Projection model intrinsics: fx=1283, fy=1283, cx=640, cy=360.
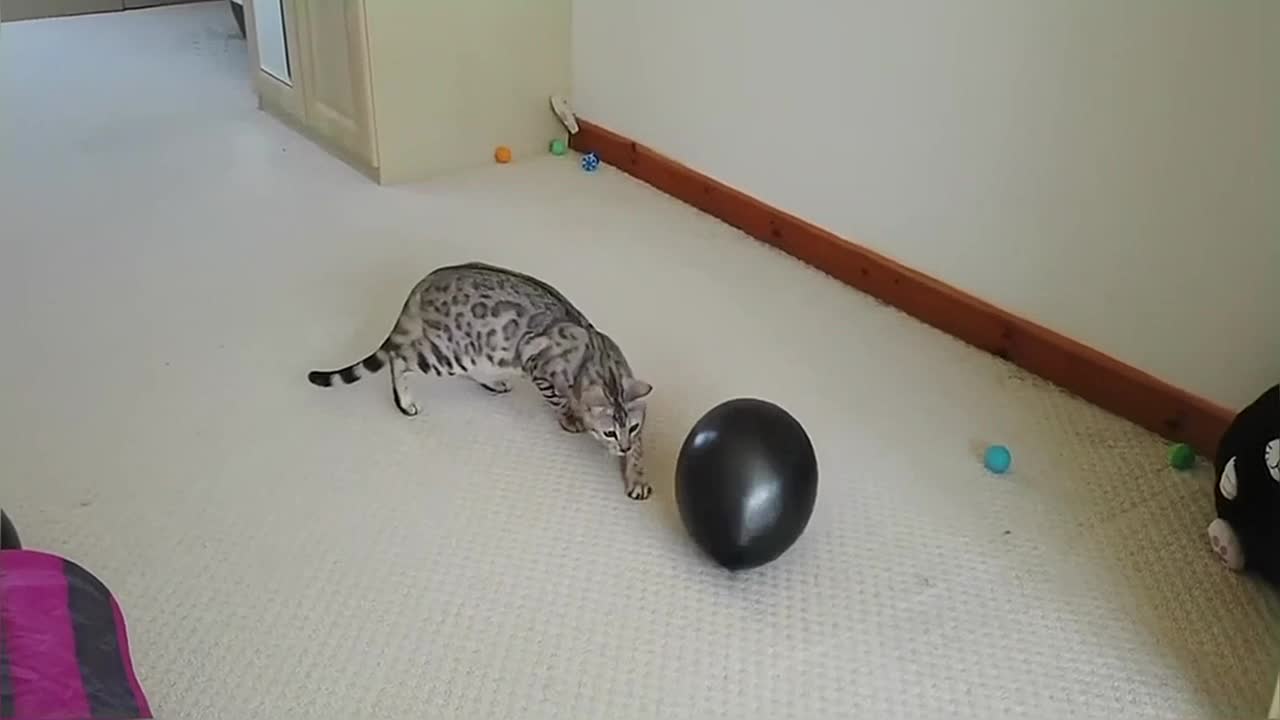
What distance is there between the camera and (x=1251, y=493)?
6.06ft

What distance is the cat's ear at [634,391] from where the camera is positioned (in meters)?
2.05

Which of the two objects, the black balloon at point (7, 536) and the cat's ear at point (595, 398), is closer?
the black balloon at point (7, 536)

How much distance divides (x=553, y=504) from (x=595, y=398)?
18 cm

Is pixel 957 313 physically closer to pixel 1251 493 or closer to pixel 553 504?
pixel 1251 493

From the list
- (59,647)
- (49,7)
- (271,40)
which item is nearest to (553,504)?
(59,647)

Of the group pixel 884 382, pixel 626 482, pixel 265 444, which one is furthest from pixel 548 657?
pixel 884 382

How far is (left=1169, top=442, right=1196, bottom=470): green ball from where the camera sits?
7.01ft

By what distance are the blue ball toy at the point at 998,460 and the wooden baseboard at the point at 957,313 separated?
302mm

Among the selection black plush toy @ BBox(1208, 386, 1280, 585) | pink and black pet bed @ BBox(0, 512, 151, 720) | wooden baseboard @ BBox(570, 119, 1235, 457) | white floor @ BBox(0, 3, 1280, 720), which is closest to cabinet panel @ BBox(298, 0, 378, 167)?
white floor @ BBox(0, 3, 1280, 720)

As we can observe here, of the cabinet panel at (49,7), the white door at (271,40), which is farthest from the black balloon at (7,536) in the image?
the cabinet panel at (49,7)

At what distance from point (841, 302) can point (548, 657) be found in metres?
1.23

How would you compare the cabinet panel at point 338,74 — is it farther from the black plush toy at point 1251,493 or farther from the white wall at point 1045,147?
the black plush toy at point 1251,493

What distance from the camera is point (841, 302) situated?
2689 mm

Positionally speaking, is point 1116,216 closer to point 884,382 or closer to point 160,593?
point 884,382
